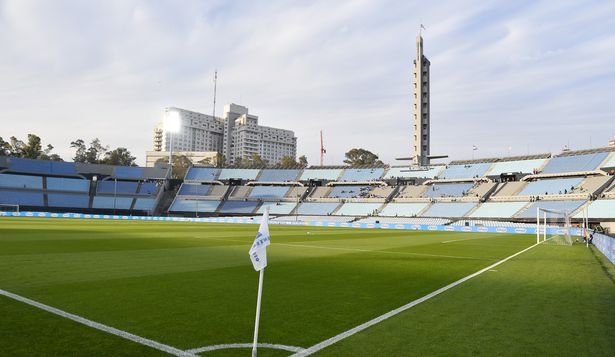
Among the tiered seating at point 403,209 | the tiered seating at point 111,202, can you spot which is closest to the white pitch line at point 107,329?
the tiered seating at point 403,209

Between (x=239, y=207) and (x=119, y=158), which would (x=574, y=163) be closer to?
(x=239, y=207)

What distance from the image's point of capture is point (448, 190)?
79625 millimetres

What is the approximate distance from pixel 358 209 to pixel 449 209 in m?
17.5

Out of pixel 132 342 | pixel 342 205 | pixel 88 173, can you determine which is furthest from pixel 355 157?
pixel 132 342

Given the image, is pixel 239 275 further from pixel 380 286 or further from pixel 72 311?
pixel 72 311

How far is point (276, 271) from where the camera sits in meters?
13.5

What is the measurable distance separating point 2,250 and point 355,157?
13650 centimetres

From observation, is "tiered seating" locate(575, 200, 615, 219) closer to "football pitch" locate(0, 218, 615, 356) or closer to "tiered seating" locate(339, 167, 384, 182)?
"tiered seating" locate(339, 167, 384, 182)

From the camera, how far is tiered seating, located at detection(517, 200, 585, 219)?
59750 millimetres

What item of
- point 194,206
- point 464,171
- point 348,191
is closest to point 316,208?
point 348,191

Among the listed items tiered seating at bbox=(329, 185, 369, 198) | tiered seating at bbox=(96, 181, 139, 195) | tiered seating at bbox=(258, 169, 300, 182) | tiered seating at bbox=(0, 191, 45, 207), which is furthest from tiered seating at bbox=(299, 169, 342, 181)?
tiered seating at bbox=(0, 191, 45, 207)

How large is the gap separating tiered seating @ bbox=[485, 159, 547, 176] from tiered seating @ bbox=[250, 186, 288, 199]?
43440mm

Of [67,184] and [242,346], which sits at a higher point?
[67,184]

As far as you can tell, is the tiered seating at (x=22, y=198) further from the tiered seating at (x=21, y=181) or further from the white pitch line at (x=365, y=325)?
the white pitch line at (x=365, y=325)
